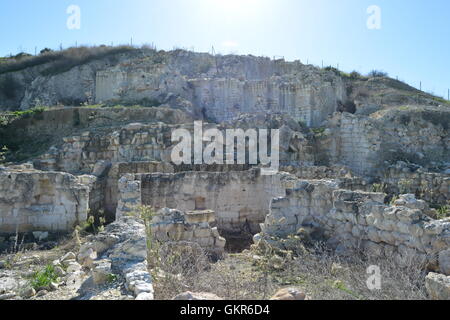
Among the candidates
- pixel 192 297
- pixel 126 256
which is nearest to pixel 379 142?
pixel 126 256

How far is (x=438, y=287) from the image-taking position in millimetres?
4266

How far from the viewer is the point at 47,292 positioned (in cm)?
458

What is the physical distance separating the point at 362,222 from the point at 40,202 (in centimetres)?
649

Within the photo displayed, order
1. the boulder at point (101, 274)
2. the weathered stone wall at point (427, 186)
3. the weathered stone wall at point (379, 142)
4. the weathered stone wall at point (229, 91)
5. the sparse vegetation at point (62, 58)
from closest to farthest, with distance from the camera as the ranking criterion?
the boulder at point (101, 274) → the weathered stone wall at point (427, 186) → the weathered stone wall at point (379, 142) → the weathered stone wall at point (229, 91) → the sparse vegetation at point (62, 58)

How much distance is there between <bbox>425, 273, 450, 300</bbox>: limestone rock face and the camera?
4184 millimetres

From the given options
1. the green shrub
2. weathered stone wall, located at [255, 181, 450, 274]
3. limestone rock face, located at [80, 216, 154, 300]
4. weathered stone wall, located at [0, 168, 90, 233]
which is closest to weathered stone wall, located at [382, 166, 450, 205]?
weathered stone wall, located at [255, 181, 450, 274]

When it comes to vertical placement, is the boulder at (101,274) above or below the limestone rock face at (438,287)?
above

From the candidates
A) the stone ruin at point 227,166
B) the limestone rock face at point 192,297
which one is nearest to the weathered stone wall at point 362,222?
the stone ruin at point 227,166

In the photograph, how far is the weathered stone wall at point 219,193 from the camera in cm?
944

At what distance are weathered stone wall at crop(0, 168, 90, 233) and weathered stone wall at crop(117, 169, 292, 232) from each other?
1.27m

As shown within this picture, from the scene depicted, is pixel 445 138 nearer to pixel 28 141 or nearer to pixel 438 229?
pixel 438 229

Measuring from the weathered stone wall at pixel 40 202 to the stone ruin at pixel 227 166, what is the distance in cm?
2

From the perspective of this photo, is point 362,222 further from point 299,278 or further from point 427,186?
point 427,186

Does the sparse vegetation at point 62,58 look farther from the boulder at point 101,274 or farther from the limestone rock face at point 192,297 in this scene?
the limestone rock face at point 192,297
